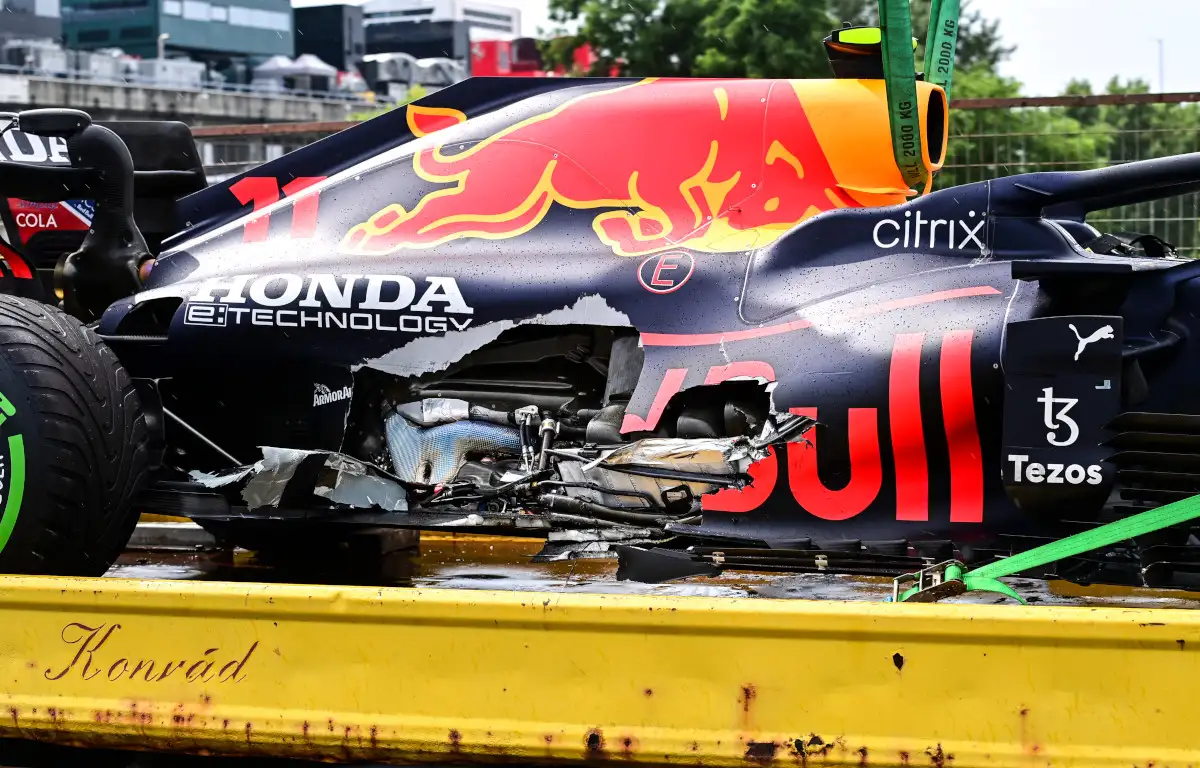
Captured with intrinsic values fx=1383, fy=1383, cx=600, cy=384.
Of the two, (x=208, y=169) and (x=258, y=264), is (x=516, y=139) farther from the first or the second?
(x=208, y=169)

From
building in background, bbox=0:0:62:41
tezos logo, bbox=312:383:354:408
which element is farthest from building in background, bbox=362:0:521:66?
tezos logo, bbox=312:383:354:408

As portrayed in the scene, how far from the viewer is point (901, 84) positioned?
3.67 m

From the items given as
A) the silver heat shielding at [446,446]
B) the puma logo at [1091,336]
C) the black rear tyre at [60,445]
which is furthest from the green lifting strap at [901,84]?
the black rear tyre at [60,445]

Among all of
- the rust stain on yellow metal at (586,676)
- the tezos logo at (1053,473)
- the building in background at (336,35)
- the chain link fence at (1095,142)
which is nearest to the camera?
the rust stain on yellow metal at (586,676)

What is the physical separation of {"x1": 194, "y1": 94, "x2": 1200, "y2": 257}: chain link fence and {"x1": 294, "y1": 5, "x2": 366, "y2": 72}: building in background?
1852 inches

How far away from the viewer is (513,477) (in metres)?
3.93

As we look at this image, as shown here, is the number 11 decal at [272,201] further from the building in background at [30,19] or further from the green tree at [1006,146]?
the building in background at [30,19]

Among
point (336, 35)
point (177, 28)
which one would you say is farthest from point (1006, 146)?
point (177, 28)

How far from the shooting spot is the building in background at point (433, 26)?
58500 mm

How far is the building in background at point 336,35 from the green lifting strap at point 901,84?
51190 millimetres

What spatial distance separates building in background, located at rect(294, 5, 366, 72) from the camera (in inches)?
2190

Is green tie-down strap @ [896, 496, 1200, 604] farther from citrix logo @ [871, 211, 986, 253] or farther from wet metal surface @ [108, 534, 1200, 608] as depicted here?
wet metal surface @ [108, 534, 1200, 608]

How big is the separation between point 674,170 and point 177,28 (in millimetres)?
58358

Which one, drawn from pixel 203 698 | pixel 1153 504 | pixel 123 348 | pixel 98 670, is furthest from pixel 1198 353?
pixel 123 348
